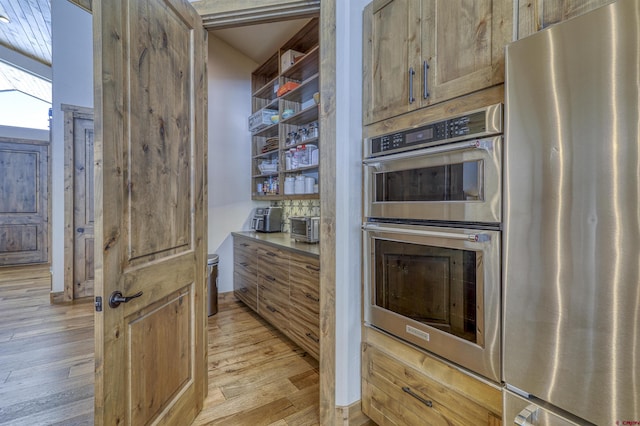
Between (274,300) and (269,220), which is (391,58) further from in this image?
(269,220)

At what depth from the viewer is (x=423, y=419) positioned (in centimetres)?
137

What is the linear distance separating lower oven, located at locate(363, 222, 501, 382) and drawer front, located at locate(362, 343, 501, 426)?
0.14 metres

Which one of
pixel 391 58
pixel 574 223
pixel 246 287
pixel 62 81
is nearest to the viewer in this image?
pixel 574 223

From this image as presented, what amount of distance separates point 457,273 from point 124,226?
1371 mm

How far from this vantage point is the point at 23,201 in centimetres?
595

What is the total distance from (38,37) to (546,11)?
6693 mm

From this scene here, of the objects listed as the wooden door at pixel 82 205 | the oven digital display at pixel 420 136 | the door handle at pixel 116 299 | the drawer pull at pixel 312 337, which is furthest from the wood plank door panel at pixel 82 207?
the oven digital display at pixel 420 136

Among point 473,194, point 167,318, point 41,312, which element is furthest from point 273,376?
point 41,312

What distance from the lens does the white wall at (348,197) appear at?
165 cm

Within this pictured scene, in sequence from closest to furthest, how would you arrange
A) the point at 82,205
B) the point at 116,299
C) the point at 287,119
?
the point at 116,299
the point at 287,119
the point at 82,205

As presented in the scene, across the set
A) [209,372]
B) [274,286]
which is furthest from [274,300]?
[209,372]

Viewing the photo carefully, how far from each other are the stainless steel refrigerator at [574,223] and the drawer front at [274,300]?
193cm

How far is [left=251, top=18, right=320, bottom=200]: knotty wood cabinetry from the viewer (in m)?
3.10

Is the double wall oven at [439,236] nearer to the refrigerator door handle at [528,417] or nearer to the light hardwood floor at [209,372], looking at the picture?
the refrigerator door handle at [528,417]
